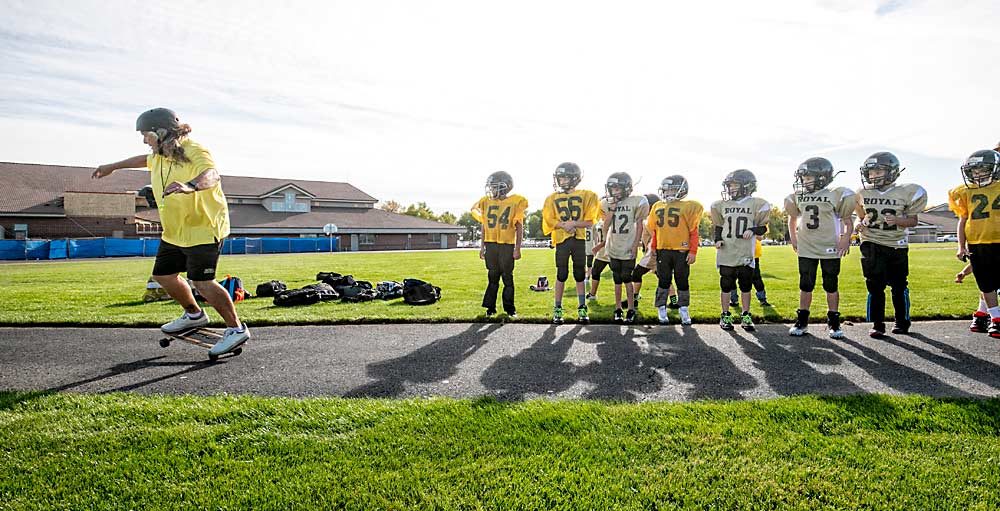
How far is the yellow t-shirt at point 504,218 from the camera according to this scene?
894 centimetres

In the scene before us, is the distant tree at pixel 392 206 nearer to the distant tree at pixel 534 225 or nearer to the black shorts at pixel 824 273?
the distant tree at pixel 534 225

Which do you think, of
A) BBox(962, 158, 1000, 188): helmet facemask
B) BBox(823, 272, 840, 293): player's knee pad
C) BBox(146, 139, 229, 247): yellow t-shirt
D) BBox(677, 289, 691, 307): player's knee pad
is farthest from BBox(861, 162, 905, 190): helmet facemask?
BBox(146, 139, 229, 247): yellow t-shirt

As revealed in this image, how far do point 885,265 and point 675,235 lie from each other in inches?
111

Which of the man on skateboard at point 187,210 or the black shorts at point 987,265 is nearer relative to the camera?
the man on skateboard at point 187,210

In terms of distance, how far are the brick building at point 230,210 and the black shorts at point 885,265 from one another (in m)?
41.4

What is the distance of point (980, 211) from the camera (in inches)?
278

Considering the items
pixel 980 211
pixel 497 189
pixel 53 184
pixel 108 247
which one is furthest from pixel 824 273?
pixel 53 184

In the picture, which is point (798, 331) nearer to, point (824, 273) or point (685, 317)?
point (824, 273)

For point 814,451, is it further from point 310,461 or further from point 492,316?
point 492,316

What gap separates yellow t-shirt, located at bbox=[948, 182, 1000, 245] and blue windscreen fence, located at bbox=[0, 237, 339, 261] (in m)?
37.8

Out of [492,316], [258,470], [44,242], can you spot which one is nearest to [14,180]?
[44,242]

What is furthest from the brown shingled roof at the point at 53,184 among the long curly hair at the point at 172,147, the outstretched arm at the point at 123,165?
the long curly hair at the point at 172,147

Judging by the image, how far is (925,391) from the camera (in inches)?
175

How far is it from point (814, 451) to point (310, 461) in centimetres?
305
